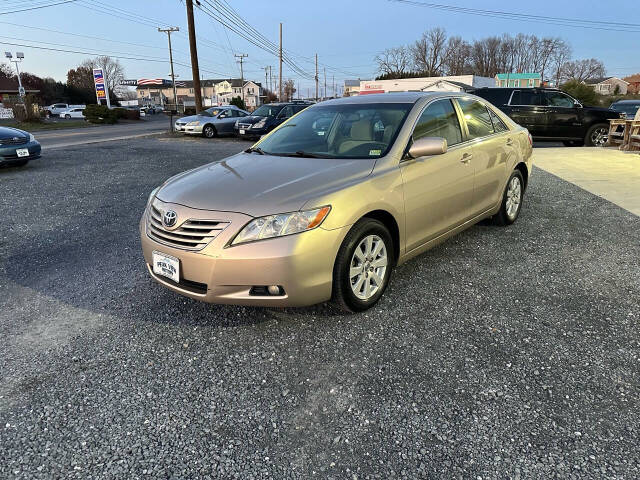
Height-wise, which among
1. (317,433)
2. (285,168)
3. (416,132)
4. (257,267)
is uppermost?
(416,132)

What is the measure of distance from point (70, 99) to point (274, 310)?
7711 centimetres

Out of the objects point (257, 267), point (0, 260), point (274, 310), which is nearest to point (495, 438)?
point (257, 267)

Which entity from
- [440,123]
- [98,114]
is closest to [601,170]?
[440,123]

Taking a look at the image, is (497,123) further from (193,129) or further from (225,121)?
(193,129)

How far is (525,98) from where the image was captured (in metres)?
14.0

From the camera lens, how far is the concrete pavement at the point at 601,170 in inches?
287

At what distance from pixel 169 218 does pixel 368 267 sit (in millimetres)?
1436

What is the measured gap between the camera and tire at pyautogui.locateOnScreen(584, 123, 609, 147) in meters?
13.8

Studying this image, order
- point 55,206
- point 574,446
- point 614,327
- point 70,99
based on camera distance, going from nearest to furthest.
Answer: point 574,446
point 614,327
point 55,206
point 70,99

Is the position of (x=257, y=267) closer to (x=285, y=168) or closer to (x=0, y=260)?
(x=285, y=168)

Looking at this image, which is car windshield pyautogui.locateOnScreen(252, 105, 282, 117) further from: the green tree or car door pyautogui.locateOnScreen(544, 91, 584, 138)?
the green tree

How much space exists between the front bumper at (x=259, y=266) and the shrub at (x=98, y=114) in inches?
1405

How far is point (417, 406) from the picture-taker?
7.76 ft

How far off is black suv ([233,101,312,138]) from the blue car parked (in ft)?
29.9
